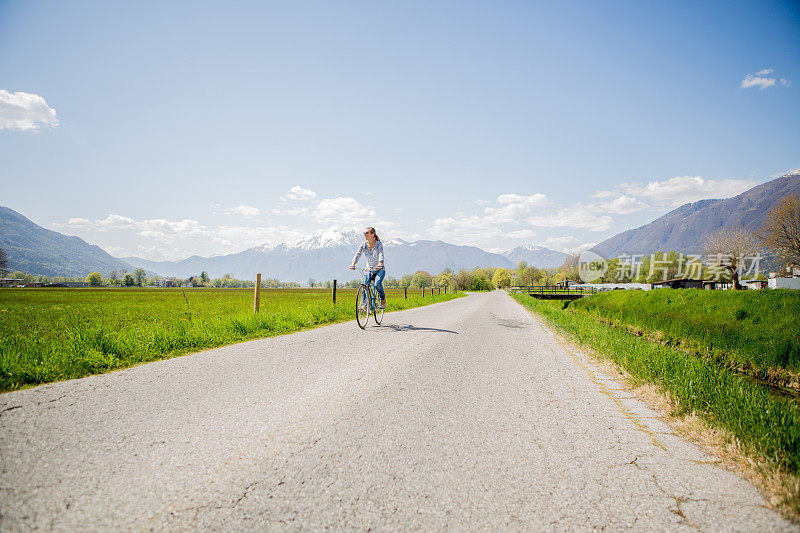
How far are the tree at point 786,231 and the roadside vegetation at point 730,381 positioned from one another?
42.0m

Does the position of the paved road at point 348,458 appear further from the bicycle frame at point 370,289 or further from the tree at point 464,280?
the tree at point 464,280

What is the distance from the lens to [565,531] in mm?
1953

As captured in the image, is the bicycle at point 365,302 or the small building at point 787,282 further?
the small building at point 787,282

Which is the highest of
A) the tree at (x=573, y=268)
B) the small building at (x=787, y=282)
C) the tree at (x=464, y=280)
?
the tree at (x=573, y=268)

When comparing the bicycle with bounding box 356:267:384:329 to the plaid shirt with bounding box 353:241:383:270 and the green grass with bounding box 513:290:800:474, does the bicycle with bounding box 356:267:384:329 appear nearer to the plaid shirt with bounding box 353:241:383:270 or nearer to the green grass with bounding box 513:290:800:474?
the plaid shirt with bounding box 353:241:383:270

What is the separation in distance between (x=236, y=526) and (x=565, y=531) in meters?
1.73

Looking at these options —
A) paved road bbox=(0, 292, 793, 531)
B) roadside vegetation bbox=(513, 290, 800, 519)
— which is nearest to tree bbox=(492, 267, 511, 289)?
roadside vegetation bbox=(513, 290, 800, 519)

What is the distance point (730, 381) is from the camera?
474 cm

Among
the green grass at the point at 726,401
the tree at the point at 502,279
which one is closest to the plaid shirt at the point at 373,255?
the green grass at the point at 726,401

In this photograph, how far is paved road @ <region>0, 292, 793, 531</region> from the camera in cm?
202

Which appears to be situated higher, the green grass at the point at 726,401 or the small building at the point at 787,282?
the small building at the point at 787,282

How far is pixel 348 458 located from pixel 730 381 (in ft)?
16.7

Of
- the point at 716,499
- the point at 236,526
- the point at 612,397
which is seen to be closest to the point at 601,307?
the point at 612,397

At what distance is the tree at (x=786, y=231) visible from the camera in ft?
132
